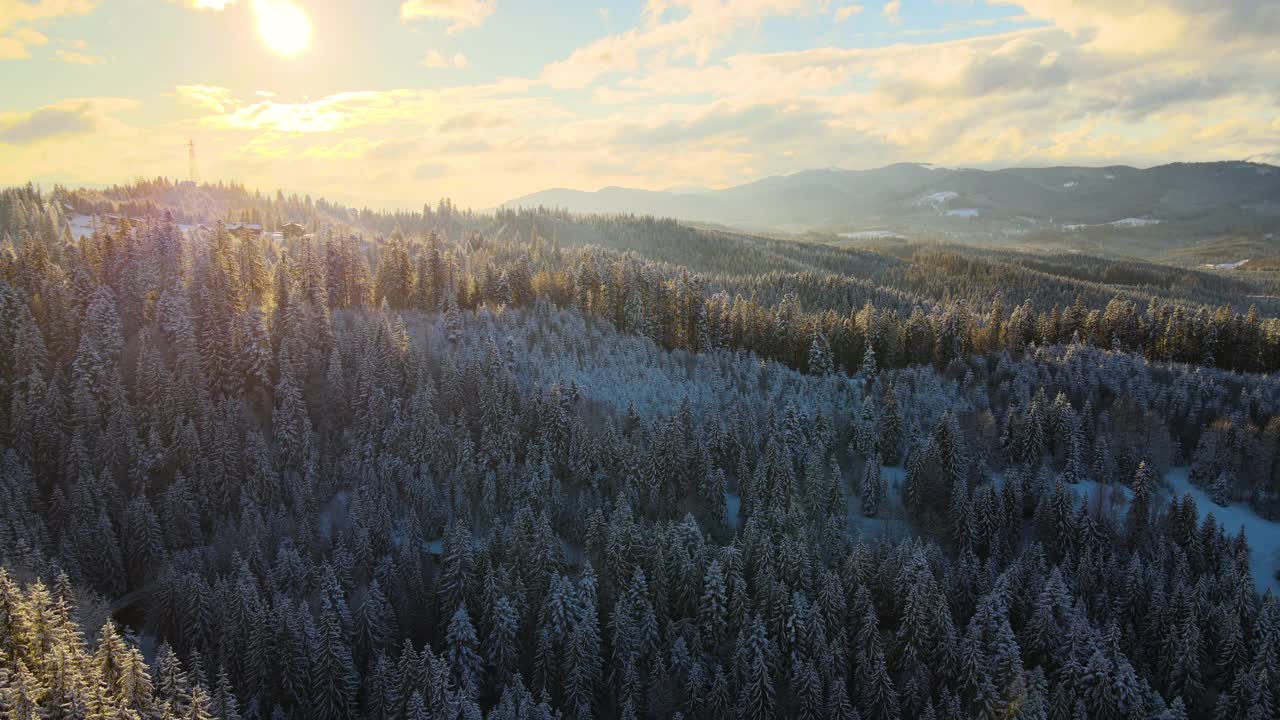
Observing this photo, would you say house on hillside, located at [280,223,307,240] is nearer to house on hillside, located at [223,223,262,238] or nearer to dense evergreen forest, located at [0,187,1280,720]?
house on hillside, located at [223,223,262,238]

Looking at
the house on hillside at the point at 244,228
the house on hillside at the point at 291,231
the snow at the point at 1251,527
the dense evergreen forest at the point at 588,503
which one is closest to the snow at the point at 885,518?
the dense evergreen forest at the point at 588,503

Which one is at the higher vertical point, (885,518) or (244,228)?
(244,228)

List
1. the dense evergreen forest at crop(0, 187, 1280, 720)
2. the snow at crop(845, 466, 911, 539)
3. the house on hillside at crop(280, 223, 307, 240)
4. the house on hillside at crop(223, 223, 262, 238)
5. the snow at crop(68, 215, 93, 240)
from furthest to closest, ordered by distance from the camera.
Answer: the house on hillside at crop(280, 223, 307, 240)
the snow at crop(68, 215, 93, 240)
the house on hillside at crop(223, 223, 262, 238)
the snow at crop(845, 466, 911, 539)
the dense evergreen forest at crop(0, 187, 1280, 720)

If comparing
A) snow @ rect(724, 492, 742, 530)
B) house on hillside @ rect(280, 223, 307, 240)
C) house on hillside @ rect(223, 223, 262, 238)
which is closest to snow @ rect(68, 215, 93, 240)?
house on hillside @ rect(223, 223, 262, 238)

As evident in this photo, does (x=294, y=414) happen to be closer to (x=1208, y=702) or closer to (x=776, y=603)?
(x=776, y=603)

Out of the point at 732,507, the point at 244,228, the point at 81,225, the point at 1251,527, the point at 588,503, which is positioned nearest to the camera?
the point at 588,503

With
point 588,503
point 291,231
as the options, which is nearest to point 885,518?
point 588,503

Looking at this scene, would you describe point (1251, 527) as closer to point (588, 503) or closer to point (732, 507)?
point (732, 507)
